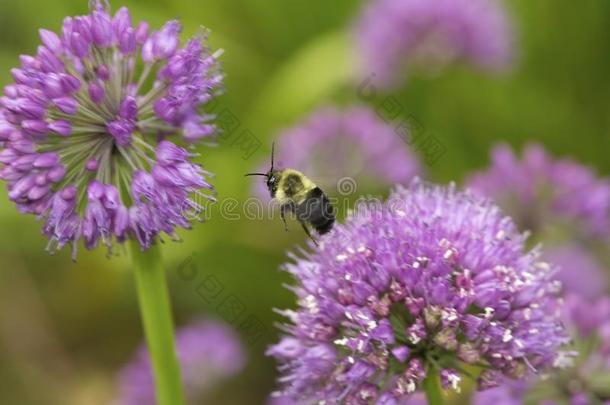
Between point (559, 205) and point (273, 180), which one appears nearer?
point (273, 180)

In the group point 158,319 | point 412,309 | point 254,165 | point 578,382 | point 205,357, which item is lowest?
point 158,319

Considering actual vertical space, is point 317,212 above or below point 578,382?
below

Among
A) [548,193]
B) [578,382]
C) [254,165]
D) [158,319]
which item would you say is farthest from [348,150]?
[158,319]

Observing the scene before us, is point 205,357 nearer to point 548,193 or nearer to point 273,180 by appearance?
point 273,180

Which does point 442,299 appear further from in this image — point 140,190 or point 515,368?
point 140,190

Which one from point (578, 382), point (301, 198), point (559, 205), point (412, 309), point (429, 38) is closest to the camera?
point (412, 309)

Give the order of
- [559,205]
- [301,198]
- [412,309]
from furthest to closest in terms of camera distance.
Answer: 1. [559,205]
2. [301,198]
3. [412,309]

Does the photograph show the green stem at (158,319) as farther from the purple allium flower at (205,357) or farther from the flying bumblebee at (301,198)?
the purple allium flower at (205,357)
